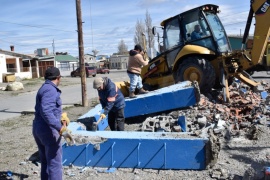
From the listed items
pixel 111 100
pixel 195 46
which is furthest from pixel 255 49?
pixel 111 100

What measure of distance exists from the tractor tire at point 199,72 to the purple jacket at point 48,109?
18.0 ft

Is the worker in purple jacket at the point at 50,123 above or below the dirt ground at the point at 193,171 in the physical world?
above

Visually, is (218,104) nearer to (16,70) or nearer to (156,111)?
(156,111)

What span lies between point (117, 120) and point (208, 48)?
12.8 ft

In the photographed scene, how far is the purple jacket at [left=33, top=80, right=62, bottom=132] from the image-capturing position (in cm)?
408

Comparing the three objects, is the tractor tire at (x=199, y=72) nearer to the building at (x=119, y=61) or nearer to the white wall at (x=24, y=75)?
the white wall at (x=24, y=75)

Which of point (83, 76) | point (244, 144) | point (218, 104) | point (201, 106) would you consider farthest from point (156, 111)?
point (83, 76)

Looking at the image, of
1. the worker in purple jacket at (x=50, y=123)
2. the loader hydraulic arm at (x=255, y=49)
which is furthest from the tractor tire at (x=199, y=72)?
the worker in purple jacket at (x=50, y=123)

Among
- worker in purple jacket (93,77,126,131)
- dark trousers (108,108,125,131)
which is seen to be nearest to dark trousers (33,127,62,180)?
worker in purple jacket (93,77,126,131)

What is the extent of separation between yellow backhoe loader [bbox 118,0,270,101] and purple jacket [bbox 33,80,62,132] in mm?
5539

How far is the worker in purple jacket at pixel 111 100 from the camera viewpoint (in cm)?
599

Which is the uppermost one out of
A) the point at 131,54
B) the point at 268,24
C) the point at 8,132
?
the point at 268,24

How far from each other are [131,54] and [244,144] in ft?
13.4

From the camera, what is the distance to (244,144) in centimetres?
616
